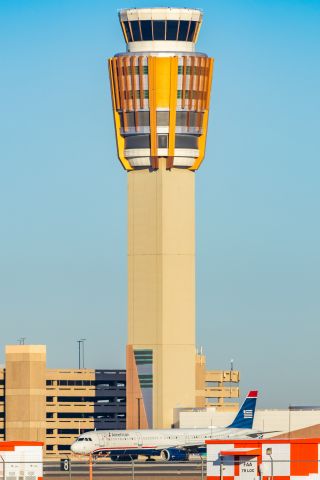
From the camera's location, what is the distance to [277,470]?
6644 cm

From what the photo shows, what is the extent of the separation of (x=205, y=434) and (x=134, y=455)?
9.15 meters

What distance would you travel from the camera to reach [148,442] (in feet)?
593

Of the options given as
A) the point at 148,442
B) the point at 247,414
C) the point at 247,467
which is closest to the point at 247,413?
the point at 247,414

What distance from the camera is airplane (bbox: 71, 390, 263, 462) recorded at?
571 feet

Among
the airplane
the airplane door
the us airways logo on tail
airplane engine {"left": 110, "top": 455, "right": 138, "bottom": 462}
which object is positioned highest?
the us airways logo on tail

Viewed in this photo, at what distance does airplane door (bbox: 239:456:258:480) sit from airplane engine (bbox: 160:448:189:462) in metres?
110

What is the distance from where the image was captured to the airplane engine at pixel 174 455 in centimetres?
17650

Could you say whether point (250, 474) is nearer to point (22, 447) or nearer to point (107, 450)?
point (22, 447)

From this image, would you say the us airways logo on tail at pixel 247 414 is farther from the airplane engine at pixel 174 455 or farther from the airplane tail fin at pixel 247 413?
the airplane engine at pixel 174 455

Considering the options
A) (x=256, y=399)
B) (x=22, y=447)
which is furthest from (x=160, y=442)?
(x=22, y=447)

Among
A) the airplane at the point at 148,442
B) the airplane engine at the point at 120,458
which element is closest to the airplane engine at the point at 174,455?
the airplane at the point at 148,442

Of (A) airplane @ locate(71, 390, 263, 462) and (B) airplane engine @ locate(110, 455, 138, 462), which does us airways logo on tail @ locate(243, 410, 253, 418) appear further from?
(B) airplane engine @ locate(110, 455, 138, 462)

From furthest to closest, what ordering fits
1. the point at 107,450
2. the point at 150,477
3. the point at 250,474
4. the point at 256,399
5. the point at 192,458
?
the point at 256,399, the point at 192,458, the point at 107,450, the point at 150,477, the point at 250,474

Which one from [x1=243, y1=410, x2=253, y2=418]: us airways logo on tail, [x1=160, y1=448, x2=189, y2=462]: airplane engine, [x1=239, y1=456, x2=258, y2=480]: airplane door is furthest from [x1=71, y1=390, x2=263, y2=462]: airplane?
[x1=239, y1=456, x2=258, y2=480]: airplane door
